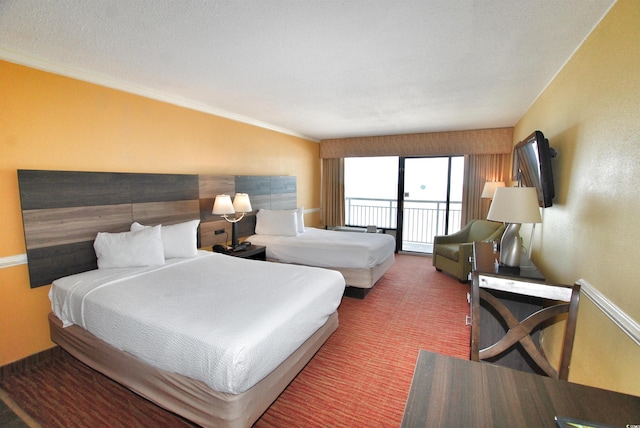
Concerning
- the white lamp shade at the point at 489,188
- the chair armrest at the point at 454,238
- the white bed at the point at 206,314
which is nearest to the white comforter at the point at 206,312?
the white bed at the point at 206,314

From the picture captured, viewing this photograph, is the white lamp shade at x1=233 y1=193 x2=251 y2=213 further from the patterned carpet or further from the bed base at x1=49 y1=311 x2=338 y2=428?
the bed base at x1=49 y1=311 x2=338 y2=428

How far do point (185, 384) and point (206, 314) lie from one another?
0.39 metres

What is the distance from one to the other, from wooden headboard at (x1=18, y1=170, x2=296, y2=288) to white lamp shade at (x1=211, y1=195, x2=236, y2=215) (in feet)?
0.84

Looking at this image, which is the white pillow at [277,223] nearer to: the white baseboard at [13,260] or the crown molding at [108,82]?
the crown molding at [108,82]

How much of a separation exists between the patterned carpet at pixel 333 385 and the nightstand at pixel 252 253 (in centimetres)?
143

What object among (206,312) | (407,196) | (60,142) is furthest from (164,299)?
(407,196)

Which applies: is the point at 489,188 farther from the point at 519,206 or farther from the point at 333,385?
the point at 333,385

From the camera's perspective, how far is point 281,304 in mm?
2010

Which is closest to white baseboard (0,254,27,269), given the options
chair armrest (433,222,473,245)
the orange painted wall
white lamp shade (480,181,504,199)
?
the orange painted wall

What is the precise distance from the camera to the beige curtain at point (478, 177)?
5.18 meters

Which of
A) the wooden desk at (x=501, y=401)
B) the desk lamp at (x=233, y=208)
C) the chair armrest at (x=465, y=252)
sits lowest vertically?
the chair armrest at (x=465, y=252)

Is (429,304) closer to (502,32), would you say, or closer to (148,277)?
(502,32)

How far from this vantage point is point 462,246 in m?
4.27

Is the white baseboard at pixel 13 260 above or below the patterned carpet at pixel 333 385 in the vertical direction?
above
